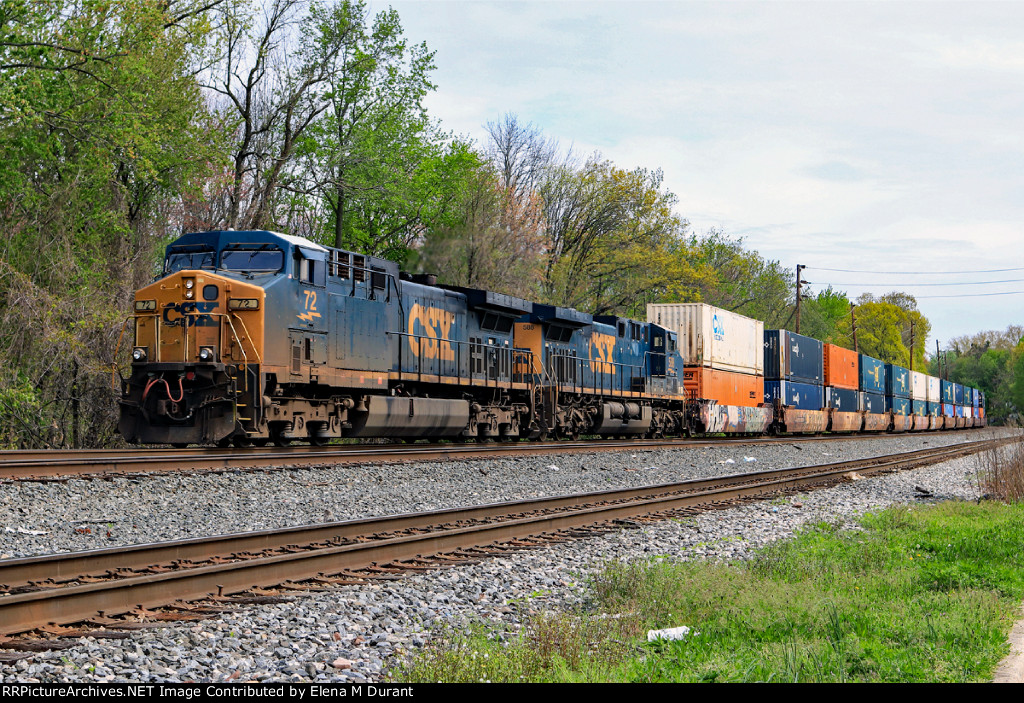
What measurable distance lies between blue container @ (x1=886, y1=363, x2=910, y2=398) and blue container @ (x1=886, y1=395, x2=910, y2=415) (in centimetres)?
20

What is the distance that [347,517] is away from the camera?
31.5 feet

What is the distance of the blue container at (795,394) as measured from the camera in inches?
1324

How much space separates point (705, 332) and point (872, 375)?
1946 cm

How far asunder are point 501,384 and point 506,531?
11.7 meters

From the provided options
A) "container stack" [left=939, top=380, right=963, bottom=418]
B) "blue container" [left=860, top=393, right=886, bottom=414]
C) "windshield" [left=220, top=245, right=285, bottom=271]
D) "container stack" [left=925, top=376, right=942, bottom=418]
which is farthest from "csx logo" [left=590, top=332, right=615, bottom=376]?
"container stack" [left=939, top=380, right=963, bottom=418]

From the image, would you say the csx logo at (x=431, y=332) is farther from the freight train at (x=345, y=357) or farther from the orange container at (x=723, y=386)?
the orange container at (x=723, y=386)

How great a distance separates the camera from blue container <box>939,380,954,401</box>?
6003 centimetres

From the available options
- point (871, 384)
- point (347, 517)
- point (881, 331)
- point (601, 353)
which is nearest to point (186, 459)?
point (347, 517)

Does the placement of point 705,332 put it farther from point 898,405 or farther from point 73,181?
point 898,405

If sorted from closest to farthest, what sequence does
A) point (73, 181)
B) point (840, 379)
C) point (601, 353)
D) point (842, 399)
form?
1. point (73, 181)
2. point (601, 353)
3. point (840, 379)
4. point (842, 399)

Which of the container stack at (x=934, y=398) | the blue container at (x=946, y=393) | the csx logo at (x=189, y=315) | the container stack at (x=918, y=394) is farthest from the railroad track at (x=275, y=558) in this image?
the blue container at (x=946, y=393)

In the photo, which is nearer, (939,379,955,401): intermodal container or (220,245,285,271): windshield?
(220,245,285,271): windshield

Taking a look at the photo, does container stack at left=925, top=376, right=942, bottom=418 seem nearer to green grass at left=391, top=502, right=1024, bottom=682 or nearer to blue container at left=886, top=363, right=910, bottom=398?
Answer: blue container at left=886, top=363, right=910, bottom=398
